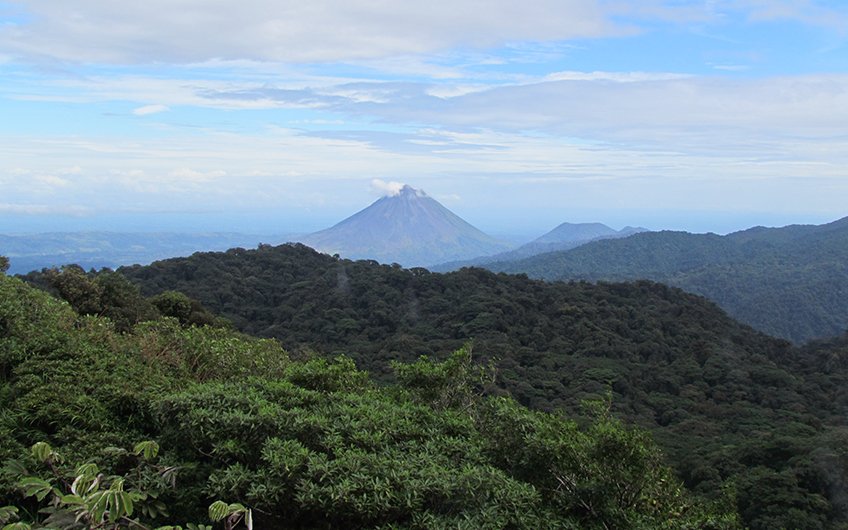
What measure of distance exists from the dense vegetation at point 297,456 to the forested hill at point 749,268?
53.3m

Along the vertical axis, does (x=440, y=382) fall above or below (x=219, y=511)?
below

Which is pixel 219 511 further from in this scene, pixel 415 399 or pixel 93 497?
pixel 415 399

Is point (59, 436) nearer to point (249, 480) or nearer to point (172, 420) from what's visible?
point (172, 420)

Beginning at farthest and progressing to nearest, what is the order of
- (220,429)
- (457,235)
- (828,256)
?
1. (457,235)
2. (828,256)
3. (220,429)

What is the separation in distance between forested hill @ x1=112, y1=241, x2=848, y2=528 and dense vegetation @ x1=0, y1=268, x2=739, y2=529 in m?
10.1

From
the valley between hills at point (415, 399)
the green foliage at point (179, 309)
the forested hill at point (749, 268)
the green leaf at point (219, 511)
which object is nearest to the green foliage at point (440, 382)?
the valley between hills at point (415, 399)

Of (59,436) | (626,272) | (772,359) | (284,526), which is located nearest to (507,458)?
(284,526)

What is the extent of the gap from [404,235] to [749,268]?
245 ft

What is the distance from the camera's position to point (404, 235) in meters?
134

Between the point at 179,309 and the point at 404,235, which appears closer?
the point at 179,309

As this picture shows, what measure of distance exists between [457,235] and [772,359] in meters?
119

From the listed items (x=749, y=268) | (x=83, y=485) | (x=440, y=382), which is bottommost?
(x=749, y=268)

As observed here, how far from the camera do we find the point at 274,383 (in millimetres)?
4973

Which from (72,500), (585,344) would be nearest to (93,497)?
(72,500)
